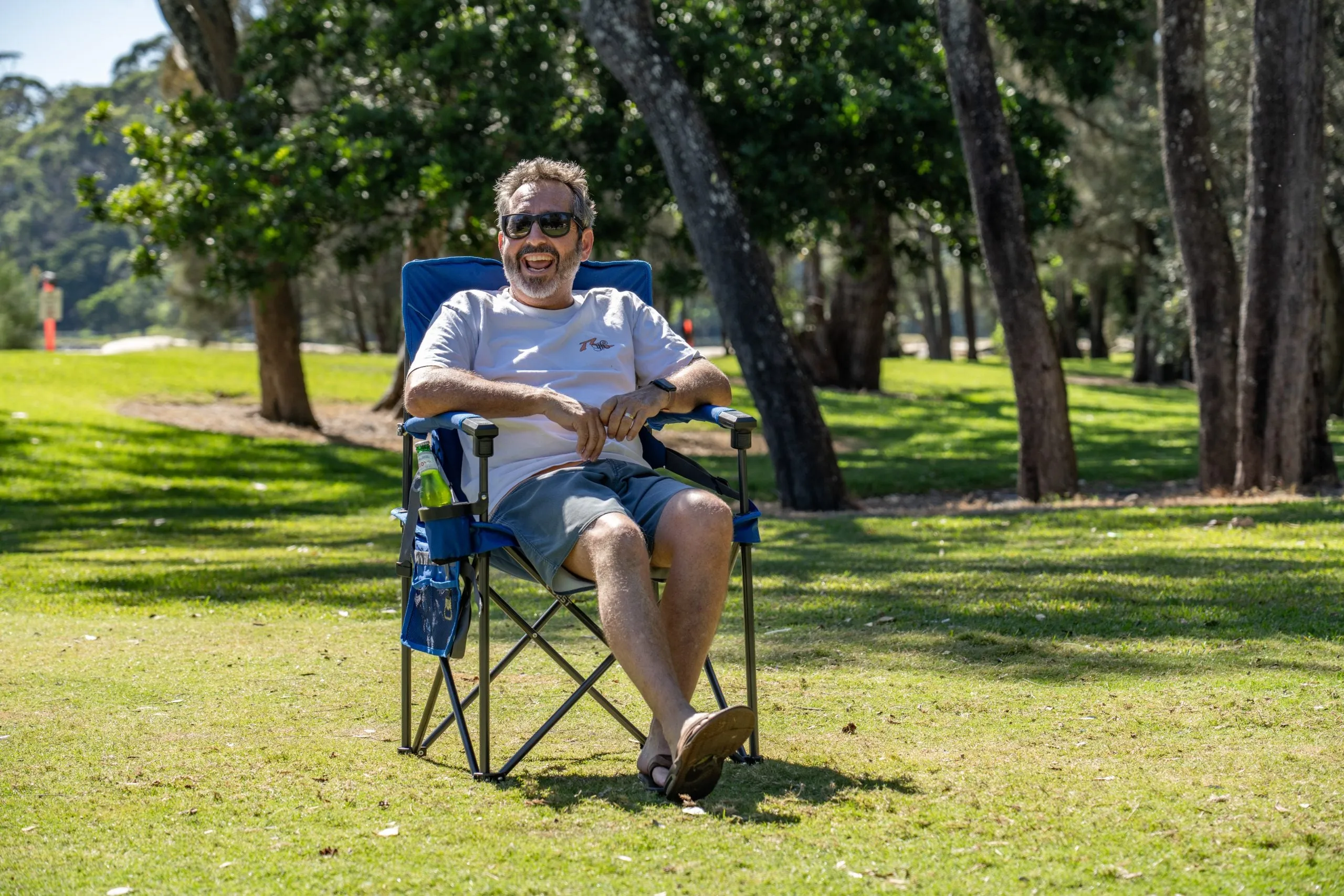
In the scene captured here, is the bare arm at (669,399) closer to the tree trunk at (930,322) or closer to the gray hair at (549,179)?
the gray hair at (549,179)

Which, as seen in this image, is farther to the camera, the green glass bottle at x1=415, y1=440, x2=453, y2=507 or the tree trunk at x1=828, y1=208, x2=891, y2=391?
the tree trunk at x1=828, y1=208, x2=891, y2=391

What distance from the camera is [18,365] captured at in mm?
21312

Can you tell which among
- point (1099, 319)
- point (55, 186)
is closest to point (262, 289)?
point (1099, 319)

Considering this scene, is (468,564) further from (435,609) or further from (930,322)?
(930,322)

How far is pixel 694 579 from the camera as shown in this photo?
3537 millimetres

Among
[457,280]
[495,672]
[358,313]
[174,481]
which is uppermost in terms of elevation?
[358,313]

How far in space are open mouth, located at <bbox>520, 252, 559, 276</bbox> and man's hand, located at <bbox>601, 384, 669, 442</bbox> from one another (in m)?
0.47

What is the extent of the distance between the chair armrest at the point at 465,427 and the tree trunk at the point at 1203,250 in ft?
27.8

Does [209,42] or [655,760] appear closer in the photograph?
[655,760]

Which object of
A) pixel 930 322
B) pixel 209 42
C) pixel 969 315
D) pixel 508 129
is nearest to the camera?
pixel 508 129

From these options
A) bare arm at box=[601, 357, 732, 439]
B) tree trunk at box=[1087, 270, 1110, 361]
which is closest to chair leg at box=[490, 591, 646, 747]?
bare arm at box=[601, 357, 732, 439]

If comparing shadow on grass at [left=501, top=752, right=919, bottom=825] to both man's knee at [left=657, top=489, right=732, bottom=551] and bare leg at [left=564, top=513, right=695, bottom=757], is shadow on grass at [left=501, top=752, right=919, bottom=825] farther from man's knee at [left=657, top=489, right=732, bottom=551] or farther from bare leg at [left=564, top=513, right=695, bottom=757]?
man's knee at [left=657, top=489, right=732, bottom=551]

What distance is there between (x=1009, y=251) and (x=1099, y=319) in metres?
35.5

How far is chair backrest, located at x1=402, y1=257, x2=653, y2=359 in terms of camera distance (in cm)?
425
